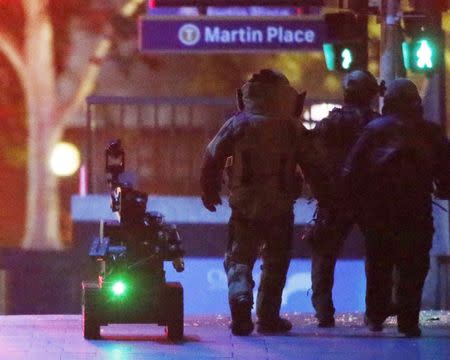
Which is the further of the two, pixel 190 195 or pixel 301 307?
pixel 190 195

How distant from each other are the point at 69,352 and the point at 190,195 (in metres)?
10.4

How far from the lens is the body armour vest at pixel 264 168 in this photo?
1030 centimetres

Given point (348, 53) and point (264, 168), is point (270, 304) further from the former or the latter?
point (348, 53)

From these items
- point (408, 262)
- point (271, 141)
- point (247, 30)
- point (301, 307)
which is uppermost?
point (247, 30)

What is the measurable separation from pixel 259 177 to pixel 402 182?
0.96 m

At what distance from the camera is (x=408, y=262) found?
407 inches

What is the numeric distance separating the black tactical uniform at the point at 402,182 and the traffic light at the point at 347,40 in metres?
3.09

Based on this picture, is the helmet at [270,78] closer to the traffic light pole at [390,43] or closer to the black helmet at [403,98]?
the black helmet at [403,98]

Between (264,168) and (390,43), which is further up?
(390,43)

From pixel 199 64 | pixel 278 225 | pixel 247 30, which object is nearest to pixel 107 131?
pixel 199 64

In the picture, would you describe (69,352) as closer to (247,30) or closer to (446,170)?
(446,170)

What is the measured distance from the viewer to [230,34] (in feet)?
43.9

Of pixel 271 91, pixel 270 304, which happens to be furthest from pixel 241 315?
pixel 271 91

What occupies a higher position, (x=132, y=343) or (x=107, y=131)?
(x=107, y=131)
